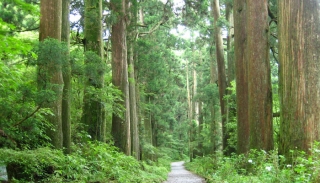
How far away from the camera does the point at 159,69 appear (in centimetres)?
2334

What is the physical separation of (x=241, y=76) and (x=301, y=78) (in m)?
5.54

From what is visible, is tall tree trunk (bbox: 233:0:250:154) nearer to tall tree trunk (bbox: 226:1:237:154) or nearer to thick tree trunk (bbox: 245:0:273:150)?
thick tree trunk (bbox: 245:0:273:150)

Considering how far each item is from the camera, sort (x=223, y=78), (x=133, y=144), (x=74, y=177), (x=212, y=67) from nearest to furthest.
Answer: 1. (x=74, y=177)
2. (x=133, y=144)
3. (x=223, y=78)
4. (x=212, y=67)

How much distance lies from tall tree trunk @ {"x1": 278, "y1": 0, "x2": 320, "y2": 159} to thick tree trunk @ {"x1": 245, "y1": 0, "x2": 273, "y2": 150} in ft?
8.44

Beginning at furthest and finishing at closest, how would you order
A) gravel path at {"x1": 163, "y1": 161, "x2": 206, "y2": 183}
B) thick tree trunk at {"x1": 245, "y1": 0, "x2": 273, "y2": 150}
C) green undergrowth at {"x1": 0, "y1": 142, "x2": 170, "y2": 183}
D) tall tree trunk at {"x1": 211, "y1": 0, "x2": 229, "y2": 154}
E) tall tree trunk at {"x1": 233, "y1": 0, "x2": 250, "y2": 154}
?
tall tree trunk at {"x1": 211, "y1": 0, "x2": 229, "y2": 154} → gravel path at {"x1": 163, "y1": 161, "x2": 206, "y2": 183} → tall tree trunk at {"x1": 233, "y1": 0, "x2": 250, "y2": 154} → thick tree trunk at {"x1": 245, "y1": 0, "x2": 273, "y2": 150} → green undergrowth at {"x1": 0, "y1": 142, "x2": 170, "y2": 183}

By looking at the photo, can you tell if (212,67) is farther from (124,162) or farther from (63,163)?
(63,163)

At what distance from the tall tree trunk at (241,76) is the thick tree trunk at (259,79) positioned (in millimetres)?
1669

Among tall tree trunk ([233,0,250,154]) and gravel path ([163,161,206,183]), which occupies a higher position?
tall tree trunk ([233,0,250,154])

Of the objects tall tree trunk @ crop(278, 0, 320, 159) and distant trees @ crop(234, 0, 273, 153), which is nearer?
tall tree trunk @ crop(278, 0, 320, 159)

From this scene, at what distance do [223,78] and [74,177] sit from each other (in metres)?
13.3

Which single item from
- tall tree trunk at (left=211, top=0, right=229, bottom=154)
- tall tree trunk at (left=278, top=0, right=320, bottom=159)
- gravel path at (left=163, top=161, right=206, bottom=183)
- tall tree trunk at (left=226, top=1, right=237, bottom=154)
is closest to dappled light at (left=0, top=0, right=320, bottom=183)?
tall tree trunk at (left=278, top=0, right=320, bottom=159)

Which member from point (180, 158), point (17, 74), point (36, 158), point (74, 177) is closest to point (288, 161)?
point (74, 177)

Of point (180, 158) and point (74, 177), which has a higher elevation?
point (74, 177)

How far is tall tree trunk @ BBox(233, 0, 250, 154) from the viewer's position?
1134 centimetres
